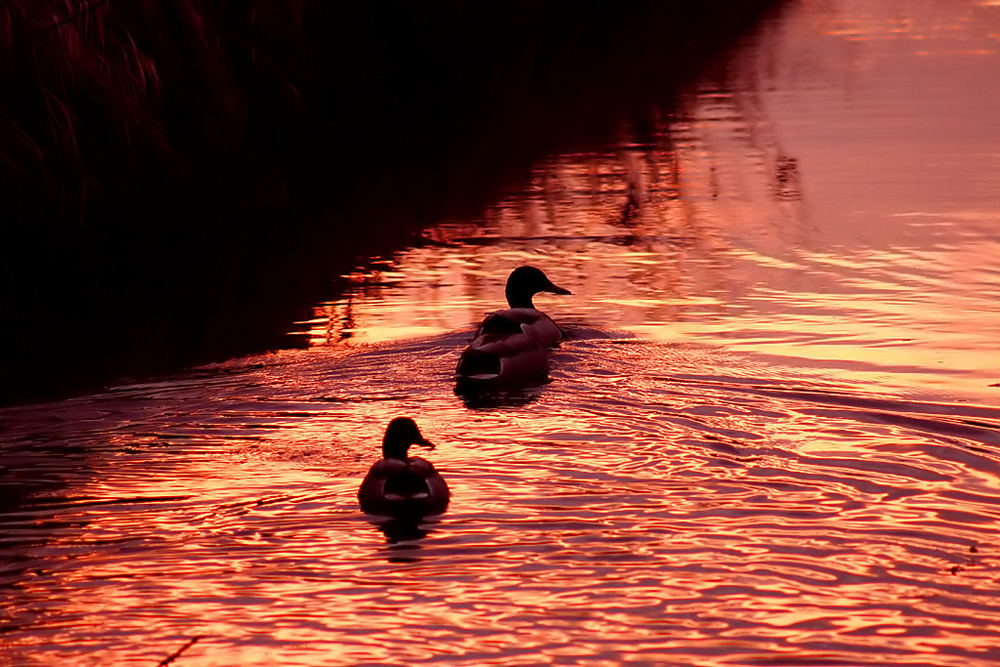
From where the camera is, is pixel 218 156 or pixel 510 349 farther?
pixel 218 156

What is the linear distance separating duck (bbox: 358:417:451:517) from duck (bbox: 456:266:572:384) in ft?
5.86

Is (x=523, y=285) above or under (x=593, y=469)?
above

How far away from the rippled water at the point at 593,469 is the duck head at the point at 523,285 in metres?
0.28

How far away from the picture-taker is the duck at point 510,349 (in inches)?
376

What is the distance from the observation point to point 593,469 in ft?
26.1

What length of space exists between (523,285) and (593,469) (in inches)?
136

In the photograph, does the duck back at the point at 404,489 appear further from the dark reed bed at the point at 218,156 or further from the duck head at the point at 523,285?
the duck head at the point at 523,285

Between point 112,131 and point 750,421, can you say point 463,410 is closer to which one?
point 750,421

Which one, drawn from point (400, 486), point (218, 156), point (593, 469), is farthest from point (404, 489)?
point (218, 156)

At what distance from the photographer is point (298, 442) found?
8.55m

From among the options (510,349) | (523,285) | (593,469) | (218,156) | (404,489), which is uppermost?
(218,156)

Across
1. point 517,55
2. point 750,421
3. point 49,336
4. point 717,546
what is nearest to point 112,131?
point 49,336

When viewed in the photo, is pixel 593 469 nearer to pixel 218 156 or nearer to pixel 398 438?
pixel 398 438

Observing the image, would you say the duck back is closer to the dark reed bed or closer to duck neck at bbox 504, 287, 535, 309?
the dark reed bed
